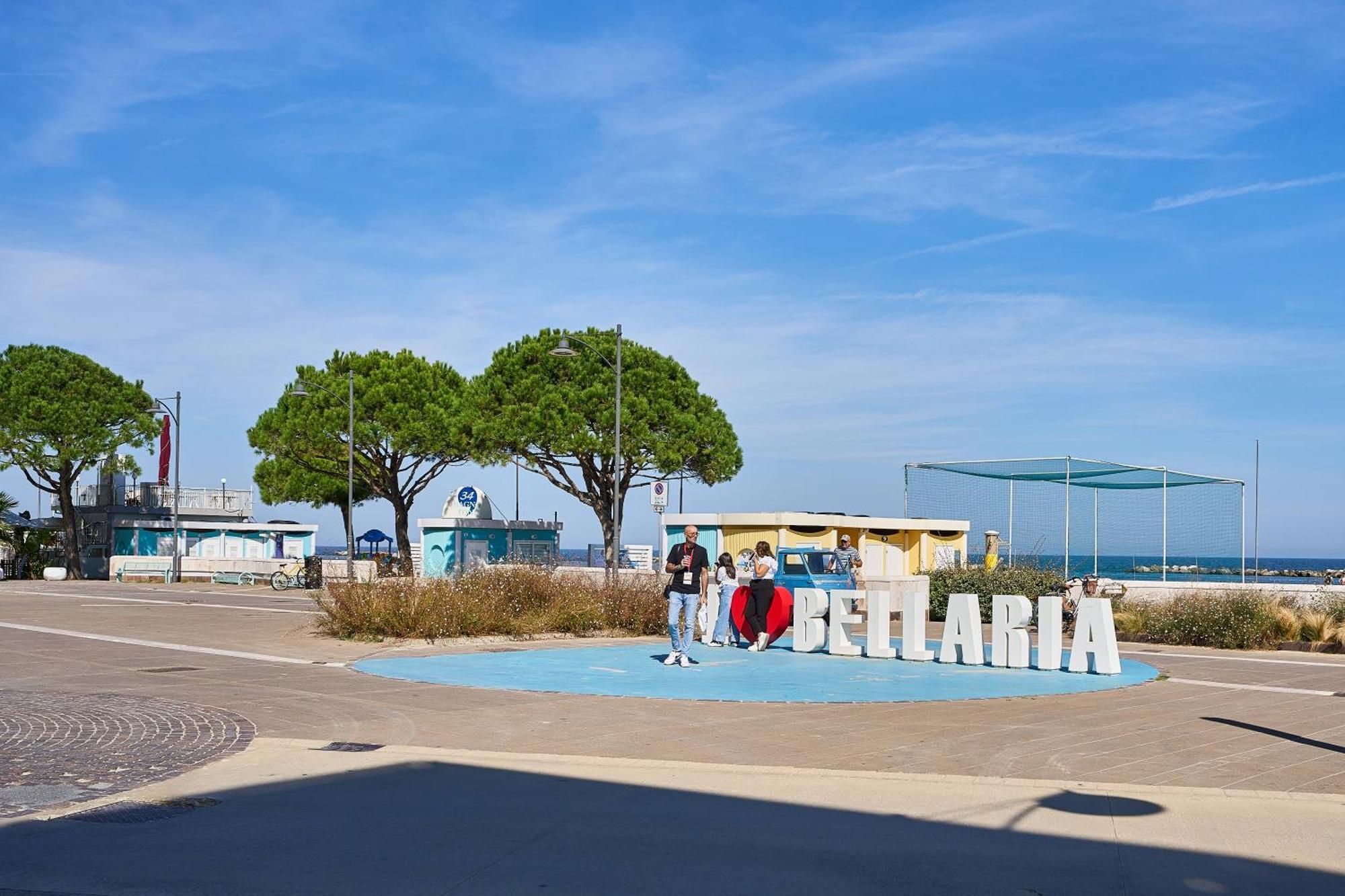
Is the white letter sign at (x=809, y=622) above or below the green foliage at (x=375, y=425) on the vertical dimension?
below

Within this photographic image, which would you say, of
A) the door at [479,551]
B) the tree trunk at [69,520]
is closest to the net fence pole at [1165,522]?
the door at [479,551]

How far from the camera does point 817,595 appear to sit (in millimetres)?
18594

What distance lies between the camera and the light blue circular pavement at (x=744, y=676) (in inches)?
527

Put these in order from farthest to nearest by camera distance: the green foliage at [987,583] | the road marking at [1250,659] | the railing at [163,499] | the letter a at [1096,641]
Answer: the railing at [163,499] → the green foliage at [987,583] → the road marking at [1250,659] → the letter a at [1096,641]

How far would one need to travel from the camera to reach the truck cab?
22.9 m

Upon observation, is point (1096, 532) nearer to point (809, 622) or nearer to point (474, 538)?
point (809, 622)

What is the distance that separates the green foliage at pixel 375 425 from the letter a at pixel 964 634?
111ft

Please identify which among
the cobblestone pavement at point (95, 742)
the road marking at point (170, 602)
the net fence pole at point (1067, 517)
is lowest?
the road marking at point (170, 602)

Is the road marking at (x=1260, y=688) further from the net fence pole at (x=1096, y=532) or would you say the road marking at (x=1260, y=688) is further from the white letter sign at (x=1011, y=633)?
the net fence pole at (x=1096, y=532)

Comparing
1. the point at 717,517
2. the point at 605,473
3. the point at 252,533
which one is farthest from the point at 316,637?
the point at 252,533

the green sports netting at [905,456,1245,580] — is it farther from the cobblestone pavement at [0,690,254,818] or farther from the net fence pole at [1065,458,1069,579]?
the cobblestone pavement at [0,690,254,818]

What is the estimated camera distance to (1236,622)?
66.5ft

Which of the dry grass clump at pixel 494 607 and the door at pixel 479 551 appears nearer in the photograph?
the dry grass clump at pixel 494 607

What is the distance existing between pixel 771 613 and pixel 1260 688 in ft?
23.1
